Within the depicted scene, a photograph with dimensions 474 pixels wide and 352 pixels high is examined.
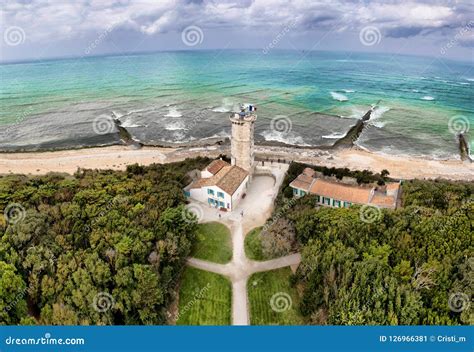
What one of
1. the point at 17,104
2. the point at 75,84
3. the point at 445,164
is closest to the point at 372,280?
the point at 445,164

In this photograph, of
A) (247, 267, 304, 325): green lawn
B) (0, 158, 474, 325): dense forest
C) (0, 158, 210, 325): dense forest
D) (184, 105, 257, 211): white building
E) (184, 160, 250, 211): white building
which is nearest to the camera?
(0, 158, 474, 325): dense forest

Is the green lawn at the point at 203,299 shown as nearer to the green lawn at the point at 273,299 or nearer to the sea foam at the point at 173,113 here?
the green lawn at the point at 273,299

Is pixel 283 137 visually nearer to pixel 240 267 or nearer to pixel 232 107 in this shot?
pixel 232 107

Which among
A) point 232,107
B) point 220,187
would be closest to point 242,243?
point 220,187

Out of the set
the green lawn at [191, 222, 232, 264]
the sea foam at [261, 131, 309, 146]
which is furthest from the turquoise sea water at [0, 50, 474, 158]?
the green lawn at [191, 222, 232, 264]

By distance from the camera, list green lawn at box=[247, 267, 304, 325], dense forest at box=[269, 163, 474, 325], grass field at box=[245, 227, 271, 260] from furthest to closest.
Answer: grass field at box=[245, 227, 271, 260] → green lawn at box=[247, 267, 304, 325] → dense forest at box=[269, 163, 474, 325]

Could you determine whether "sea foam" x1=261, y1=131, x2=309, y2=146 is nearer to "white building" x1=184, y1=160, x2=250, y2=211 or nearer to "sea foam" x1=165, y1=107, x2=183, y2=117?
Answer: "sea foam" x1=165, y1=107, x2=183, y2=117
